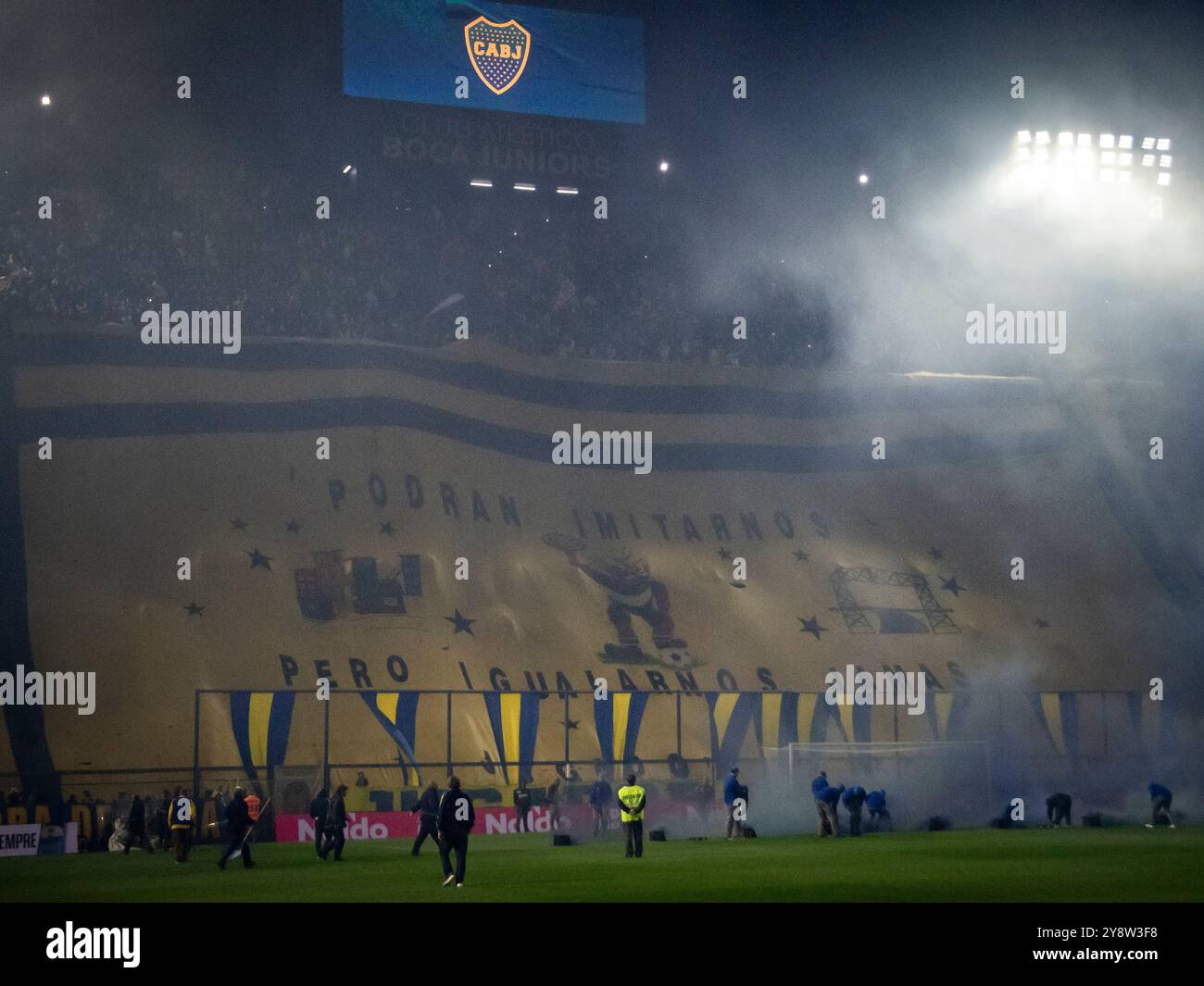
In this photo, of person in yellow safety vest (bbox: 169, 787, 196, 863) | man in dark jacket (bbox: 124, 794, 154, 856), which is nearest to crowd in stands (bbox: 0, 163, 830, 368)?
man in dark jacket (bbox: 124, 794, 154, 856)

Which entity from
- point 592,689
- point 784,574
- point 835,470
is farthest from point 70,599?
point 835,470

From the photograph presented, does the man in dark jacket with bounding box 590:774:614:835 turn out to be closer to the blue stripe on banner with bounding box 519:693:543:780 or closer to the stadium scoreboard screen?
the blue stripe on banner with bounding box 519:693:543:780

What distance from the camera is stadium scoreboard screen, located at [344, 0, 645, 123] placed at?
167 feet

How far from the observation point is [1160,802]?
113 ft

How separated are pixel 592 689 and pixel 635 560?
5308 mm

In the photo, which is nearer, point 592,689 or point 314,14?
point 592,689

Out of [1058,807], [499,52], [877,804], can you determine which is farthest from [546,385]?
[1058,807]

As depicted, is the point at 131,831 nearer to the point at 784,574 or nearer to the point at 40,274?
the point at 40,274

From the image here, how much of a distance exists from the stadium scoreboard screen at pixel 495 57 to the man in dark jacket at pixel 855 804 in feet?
98.6

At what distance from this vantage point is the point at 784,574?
1875 inches

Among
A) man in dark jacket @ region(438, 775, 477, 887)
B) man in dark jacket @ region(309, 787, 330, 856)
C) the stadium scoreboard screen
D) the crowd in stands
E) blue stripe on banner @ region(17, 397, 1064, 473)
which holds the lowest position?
man in dark jacket @ region(309, 787, 330, 856)

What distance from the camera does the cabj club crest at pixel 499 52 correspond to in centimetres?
5219

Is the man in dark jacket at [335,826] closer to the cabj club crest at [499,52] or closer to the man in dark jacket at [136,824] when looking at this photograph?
the man in dark jacket at [136,824]

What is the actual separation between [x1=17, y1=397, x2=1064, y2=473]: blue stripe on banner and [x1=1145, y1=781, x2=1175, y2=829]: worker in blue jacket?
18.6 meters
